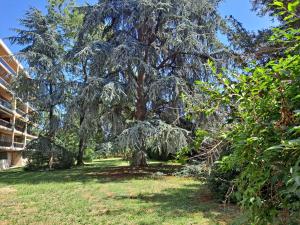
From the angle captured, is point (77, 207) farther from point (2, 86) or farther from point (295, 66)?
point (2, 86)

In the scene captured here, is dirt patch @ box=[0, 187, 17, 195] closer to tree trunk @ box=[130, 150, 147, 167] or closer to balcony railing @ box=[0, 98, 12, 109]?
tree trunk @ box=[130, 150, 147, 167]

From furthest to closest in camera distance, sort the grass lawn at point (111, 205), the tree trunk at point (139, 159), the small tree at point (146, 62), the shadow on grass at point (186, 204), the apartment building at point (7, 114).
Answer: the apartment building at point (7, 114)
the tree trunk at point (139, 159)
the small tree at point (146, 62)
the shadow on grass at point (186, 204)
the grass lawn at point (111, 205)

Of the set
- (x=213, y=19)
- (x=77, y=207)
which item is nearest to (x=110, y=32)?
(x=213, y=19)

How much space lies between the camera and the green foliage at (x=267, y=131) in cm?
144

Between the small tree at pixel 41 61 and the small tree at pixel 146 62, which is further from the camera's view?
the small tree at pixel 41 61

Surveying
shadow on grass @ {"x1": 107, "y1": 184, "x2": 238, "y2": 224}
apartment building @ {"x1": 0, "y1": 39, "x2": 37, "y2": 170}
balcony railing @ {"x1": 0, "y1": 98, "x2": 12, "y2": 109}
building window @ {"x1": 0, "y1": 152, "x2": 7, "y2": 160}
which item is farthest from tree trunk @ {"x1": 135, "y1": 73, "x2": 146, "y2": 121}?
building window @ {"x1": 0, "y1": 152, "x2": 7, "y2": 160}

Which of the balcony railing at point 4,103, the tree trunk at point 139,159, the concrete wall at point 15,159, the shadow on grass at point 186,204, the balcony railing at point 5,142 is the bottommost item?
the shadow on grass at point 186,204

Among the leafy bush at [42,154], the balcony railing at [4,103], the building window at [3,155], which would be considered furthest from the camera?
the building window at [3,155]

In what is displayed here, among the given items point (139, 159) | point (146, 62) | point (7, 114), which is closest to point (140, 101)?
point (146, 62)

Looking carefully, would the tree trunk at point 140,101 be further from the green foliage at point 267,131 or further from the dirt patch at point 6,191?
the green foliage at point 267,131

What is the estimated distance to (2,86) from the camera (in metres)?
32.8

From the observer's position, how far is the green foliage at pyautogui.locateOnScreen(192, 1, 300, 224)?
1.44 m

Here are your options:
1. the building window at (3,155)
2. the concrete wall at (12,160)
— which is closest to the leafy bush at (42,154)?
the concrete wall at (12,160)

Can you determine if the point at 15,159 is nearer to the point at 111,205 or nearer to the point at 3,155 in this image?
the point at 3,155
